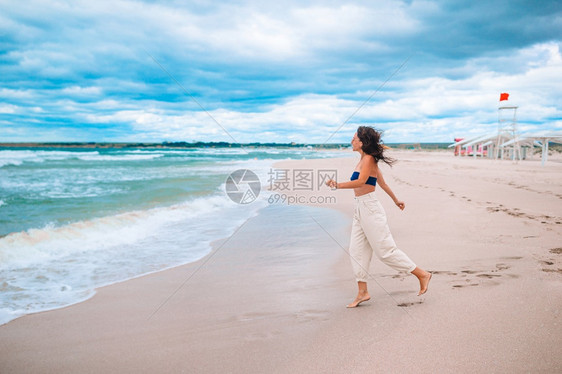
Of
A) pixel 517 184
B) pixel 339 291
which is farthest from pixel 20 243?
pixel 517 184

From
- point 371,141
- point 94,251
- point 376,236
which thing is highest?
point 371,141

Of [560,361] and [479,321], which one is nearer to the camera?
[560,361]

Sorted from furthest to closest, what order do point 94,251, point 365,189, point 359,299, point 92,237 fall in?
1. point 92,237
2. point 94,251
3. point 359,299
4. point 365,189

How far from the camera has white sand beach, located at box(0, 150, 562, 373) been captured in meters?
2.69

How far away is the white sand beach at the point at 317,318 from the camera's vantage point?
269 centimetres

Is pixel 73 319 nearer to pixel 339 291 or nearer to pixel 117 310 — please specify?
pixel 117 310

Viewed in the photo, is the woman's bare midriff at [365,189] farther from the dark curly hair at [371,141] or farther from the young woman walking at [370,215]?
the dark curly hair at [371,141]

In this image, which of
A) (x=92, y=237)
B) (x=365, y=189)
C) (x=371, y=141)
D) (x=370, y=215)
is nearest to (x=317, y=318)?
(x=370, y=215)

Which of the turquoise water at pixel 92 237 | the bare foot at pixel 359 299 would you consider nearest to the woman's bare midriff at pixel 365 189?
the bare foot at pixel 359 299

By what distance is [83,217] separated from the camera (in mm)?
9906

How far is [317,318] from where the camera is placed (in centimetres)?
344

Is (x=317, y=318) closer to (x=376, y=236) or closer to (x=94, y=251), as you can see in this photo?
(x=376, y=236)

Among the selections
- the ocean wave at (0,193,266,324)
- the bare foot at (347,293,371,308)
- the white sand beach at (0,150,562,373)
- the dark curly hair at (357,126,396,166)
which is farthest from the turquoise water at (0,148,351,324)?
the dark curly hair at (357,126,396,166)

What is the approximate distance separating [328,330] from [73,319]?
2.73 metres
